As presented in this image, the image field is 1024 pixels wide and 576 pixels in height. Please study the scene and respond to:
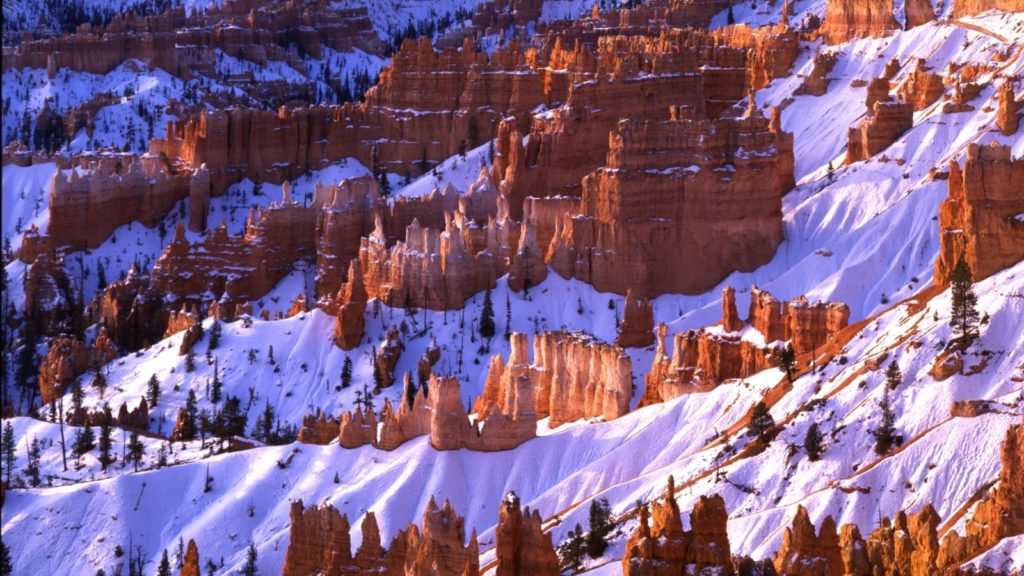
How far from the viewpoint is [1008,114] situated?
319 ft

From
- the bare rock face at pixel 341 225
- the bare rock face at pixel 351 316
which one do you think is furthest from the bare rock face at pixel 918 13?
the bare rock face at pixel 351 316

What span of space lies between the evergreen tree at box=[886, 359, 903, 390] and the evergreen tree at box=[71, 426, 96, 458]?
118ft

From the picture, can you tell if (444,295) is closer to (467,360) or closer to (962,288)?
(467,360)

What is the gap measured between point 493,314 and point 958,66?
87.0 feet

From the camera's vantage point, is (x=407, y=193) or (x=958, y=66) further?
(x=407, y=193)

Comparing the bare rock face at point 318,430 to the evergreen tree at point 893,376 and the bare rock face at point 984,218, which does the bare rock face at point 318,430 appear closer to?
the bare rock face at point 984,218

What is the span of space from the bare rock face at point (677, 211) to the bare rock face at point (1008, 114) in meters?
10.7

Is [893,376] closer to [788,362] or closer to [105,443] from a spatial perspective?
[788,362]

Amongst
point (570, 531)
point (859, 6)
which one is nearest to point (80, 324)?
point (859, 6)

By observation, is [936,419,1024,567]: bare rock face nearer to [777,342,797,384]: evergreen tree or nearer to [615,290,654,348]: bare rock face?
[777,342,797,384]: evergreen tree

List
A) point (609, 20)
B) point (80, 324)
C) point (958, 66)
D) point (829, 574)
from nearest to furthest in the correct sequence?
point (829, 574) → point (958, 66) → point (80, 324) → point (609, 20)

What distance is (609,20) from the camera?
6762 inches

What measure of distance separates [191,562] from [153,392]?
1168 inches

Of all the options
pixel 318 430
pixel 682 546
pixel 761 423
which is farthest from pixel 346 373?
pixel 682 546
